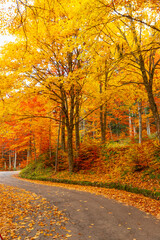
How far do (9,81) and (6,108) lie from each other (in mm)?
1792

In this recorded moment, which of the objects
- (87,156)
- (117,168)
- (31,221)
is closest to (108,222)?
(31,221)

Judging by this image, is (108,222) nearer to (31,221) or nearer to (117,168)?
(31,221)

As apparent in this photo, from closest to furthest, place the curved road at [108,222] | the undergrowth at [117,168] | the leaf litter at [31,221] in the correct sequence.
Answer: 1. the curved road at [108,222]
2. the leaf litter at [31,221]
3. the undergrowth at [117,168]

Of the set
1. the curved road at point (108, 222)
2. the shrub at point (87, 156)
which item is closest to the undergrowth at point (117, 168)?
the shrub at point (87, 156)

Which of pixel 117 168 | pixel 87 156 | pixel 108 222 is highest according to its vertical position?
pixel 87 156

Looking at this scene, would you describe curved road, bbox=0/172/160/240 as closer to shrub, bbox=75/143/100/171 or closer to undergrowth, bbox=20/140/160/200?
undergrowth, bbox=20/140/160/200

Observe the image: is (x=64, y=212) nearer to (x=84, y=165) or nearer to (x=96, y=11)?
(x=96, y=11)

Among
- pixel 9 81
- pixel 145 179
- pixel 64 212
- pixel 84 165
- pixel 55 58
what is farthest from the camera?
pixel 84 165

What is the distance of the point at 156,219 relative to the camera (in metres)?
4.84

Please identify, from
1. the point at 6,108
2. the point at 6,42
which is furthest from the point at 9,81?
the point at 6,42

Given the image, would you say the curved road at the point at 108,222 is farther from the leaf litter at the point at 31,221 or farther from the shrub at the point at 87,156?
the shrub at the point at 87,156

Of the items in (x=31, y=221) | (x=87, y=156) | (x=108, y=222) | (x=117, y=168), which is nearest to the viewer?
(x=108, y=222)

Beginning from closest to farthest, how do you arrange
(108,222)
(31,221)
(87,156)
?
(108,222) < (31,221) < (87,156)

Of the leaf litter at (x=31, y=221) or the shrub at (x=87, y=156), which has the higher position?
the shrub at (x=87, y=156)
